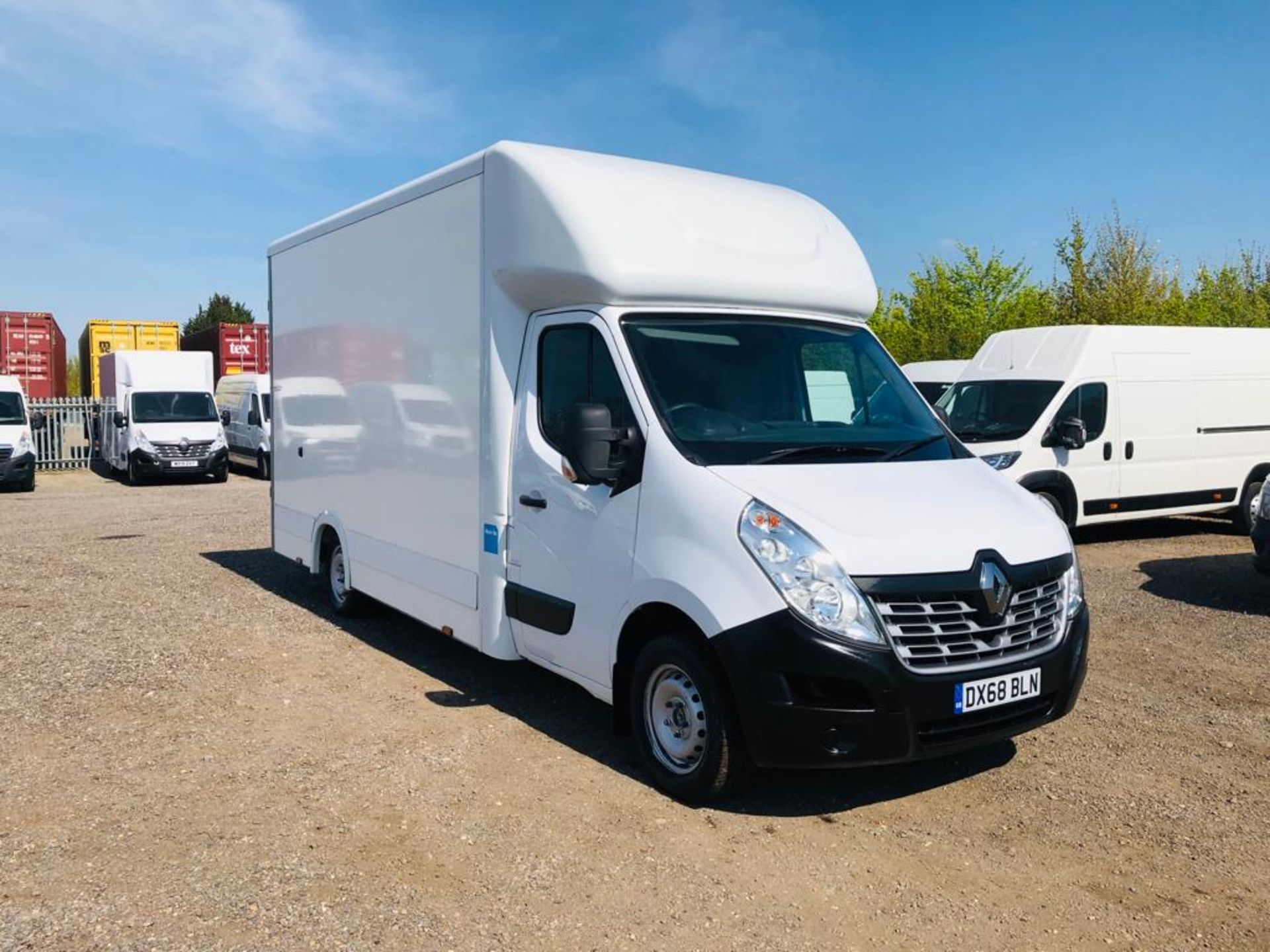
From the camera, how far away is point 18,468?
19.5 metres

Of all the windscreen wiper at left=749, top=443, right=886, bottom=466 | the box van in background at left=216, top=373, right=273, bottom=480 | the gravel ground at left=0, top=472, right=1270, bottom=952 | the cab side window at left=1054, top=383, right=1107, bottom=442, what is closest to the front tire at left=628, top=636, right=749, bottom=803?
the gravel ground at left=0, top=472, right=1270, bottom=952

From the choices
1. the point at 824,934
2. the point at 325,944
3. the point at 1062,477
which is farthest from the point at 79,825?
the point at 1062,477

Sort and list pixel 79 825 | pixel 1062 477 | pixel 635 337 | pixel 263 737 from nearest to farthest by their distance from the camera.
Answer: pixel 79 825 < pixel 635 337 < pixel 263 737 < pixel 1062 477

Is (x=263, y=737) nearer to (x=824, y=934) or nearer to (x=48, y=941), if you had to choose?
(x=48, y=941)

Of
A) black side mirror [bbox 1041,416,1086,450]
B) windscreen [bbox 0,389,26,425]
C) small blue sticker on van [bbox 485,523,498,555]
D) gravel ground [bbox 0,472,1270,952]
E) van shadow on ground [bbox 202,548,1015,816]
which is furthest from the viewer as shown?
windscreen [bbox 0,389,26,425]

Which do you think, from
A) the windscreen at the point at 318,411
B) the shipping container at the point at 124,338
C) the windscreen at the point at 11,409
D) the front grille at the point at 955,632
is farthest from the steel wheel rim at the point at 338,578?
the shipping container at the point at 124,338

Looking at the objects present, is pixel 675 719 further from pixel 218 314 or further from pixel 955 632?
pixel 218 314

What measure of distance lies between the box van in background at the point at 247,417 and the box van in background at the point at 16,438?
377cm

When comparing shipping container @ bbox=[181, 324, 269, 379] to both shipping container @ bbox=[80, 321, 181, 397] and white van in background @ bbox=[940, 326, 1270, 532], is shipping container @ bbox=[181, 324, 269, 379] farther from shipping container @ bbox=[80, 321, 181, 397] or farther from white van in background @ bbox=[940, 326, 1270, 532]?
white van in background @ bbox=[940, 326, 1270, 532]

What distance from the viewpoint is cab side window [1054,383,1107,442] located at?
1184cm

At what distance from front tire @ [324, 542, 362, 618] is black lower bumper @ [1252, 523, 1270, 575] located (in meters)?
7.12

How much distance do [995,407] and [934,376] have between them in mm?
6721

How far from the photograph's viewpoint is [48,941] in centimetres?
367

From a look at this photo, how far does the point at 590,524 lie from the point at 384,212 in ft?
10.2
